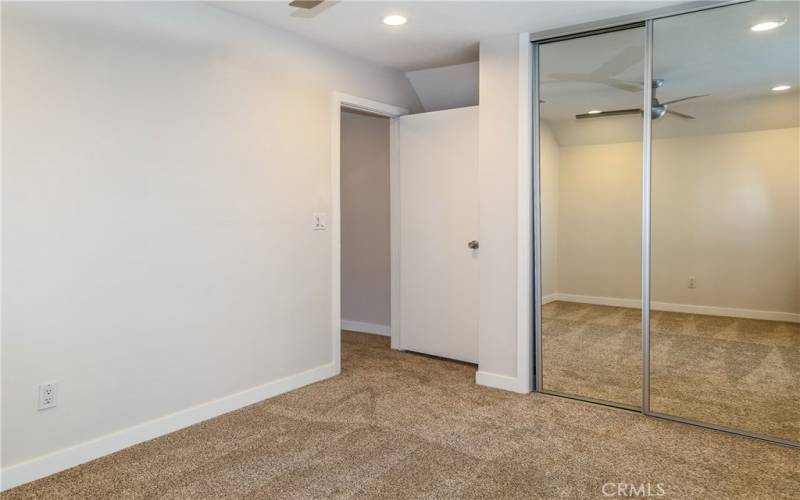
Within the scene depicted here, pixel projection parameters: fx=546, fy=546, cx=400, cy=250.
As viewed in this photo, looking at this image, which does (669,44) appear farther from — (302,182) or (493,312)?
(302,182)

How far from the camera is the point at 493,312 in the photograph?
11.7 ft

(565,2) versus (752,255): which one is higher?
(565,2)

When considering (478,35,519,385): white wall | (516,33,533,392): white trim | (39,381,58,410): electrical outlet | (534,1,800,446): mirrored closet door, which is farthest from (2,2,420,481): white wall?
(534,1,800,446): mirrored closet door

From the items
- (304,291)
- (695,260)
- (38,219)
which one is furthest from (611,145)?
(38,219)

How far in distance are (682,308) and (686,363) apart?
0.30 m

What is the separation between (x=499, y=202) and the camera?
11.5ft

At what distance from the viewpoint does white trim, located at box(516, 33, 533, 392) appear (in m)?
3.36

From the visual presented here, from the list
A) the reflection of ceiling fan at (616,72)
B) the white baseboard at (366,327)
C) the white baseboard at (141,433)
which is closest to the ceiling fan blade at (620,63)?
the reflection of ceiling fan at (616,72)

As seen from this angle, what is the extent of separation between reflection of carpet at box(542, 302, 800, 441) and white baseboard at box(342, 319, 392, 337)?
198 cm

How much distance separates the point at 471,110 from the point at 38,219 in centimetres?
283

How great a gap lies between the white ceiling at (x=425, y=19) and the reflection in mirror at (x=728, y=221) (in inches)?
15.2

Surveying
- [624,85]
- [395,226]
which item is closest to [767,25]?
[624,85]

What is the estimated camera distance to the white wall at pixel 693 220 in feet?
8.84

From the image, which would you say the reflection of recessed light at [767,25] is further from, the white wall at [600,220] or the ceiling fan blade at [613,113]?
the white wall at [600,220]
